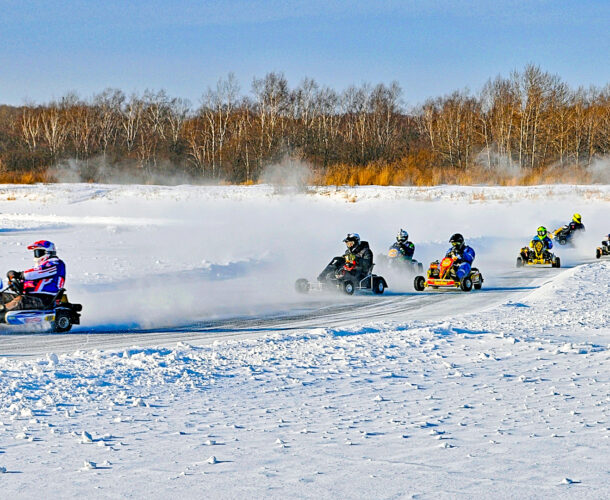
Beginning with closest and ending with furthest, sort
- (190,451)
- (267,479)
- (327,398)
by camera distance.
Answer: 1. (267,479)
2. (190,451)
3. (327,398)

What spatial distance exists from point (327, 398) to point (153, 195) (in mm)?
45381

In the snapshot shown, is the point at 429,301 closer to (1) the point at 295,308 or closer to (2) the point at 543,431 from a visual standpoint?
(1) the point at 295,308

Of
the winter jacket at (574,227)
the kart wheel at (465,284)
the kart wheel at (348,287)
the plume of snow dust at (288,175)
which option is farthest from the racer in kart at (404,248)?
the plume of snow dust at (288,175)

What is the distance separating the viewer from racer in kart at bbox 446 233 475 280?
1889 centimetres

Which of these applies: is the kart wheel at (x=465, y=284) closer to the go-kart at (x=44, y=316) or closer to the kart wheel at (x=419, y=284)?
the kart wheel at (x=419, y=284)

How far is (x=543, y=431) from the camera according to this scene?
6281 millimetres

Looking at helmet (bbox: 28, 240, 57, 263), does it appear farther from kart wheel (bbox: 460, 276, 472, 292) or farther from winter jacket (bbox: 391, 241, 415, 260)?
winter jacket (bbox: 391, 241, 415, 260)

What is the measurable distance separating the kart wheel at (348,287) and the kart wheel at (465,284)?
2918 millimetres

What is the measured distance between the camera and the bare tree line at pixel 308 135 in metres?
65.1

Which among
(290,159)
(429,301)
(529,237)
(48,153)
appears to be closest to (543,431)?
(429,301)

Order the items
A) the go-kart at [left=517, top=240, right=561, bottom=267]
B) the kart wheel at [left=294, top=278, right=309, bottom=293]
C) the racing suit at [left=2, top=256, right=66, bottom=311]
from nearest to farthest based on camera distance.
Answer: the racing suit at [left=2, top=256, right=66, bottom=311] < the kart wheel at [left=294, top=278, right=309, bottom=293] < the go-kart at [left=517, top=240, right=561, bottom=267]

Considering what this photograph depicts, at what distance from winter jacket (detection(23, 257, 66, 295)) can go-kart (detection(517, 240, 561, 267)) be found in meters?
16.5

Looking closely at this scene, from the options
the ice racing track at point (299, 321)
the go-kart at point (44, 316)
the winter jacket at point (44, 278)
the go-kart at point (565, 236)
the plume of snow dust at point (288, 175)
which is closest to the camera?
the ice racing track at point (299, 321)

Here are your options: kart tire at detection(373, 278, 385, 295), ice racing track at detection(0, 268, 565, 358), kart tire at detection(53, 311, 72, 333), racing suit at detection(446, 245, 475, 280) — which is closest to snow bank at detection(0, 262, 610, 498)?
ice racing track at detection(0, 268, 565, 358)
